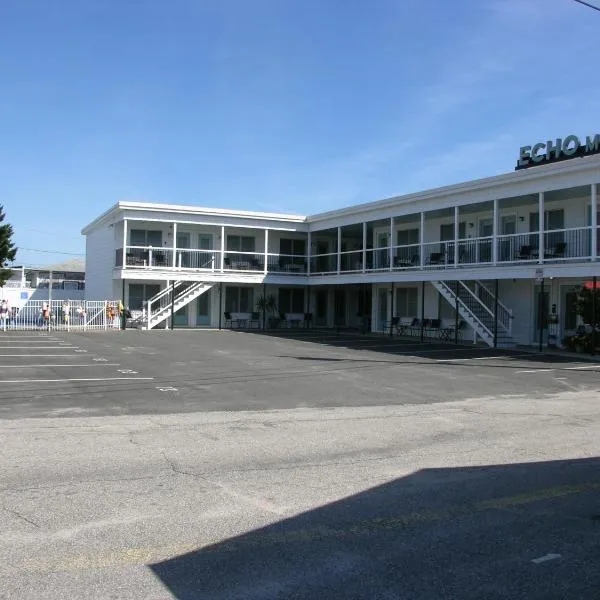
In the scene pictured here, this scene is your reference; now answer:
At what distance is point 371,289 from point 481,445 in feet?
90.5

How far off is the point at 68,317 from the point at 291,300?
12696mm

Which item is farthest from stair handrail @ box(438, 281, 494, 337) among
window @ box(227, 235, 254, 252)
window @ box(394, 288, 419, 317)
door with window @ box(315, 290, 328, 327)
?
window @ box(227, 235, 254, 252)

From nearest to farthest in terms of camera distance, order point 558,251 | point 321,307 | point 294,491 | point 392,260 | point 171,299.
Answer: point 294,491
point 558,251
point 392,260
point 171,299
point 321,307

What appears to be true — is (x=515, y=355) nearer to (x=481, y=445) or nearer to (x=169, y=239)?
(x=481, y=445)

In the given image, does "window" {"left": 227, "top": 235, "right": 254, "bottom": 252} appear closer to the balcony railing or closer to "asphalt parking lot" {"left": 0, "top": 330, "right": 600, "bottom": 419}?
the balcony railing

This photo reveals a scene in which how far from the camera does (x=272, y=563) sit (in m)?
4.34

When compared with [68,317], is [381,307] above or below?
above

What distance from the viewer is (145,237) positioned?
34531 mm

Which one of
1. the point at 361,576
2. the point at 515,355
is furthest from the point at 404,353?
the point at 361,576

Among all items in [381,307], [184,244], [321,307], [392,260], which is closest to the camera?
[392,260]

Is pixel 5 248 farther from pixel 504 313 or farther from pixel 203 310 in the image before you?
pixel 504 313

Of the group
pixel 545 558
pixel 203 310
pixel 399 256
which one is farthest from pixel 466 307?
pixel 545 558

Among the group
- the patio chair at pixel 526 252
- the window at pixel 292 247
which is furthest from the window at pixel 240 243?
the patio chair at pixel 526 252

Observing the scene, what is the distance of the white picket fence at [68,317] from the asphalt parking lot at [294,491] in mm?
18095
